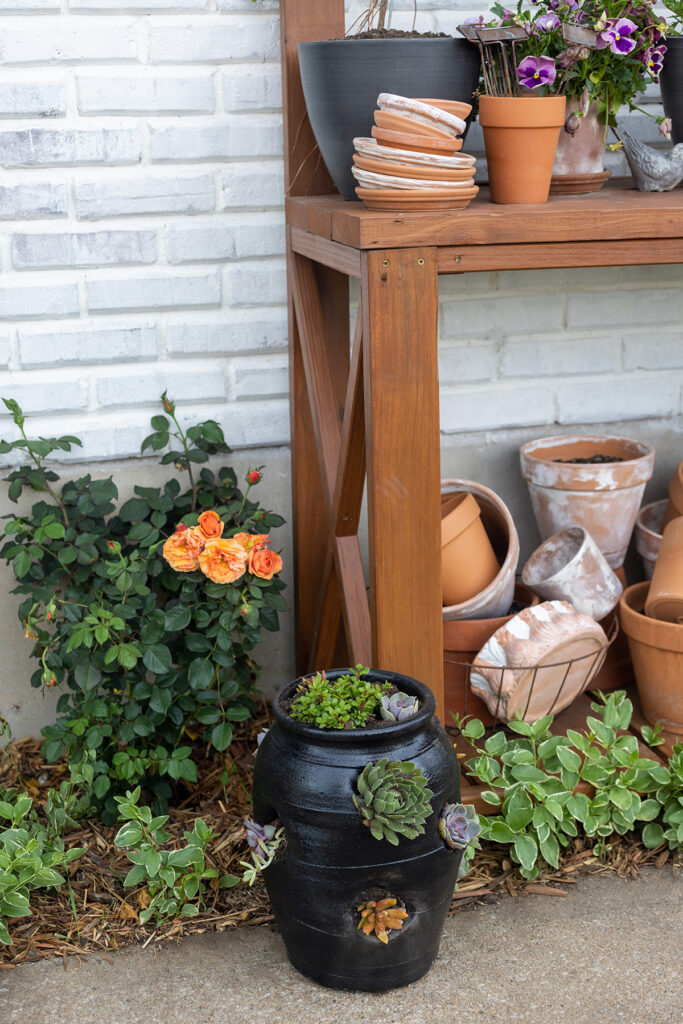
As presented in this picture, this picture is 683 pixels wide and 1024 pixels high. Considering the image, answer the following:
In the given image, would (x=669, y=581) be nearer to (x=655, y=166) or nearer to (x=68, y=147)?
(x=655, y=166)

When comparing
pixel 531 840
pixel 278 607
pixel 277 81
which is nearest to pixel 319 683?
pixel 278 607

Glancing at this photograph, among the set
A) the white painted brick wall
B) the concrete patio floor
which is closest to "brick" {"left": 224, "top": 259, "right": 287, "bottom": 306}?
the white painted brick wall

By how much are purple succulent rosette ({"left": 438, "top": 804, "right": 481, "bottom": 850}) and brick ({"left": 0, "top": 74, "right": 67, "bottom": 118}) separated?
144 cm

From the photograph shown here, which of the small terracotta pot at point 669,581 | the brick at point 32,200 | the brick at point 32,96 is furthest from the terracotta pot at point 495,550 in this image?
the brick at point 32,96

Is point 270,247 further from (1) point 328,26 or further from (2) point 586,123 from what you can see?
(2) point 586,123

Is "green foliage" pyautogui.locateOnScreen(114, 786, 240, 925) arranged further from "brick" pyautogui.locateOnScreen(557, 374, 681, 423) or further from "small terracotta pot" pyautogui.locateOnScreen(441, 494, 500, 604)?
"brick" pyautogui.locateOnScreen(557, 374, 681, 423)

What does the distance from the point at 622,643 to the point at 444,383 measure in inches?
27.2

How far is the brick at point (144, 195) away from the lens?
2.05m

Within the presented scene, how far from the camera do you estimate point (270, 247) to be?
217 centimetres

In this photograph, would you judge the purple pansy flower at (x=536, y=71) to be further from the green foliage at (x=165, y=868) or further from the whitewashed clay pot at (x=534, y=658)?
the green foliage at (x=165, y=868)

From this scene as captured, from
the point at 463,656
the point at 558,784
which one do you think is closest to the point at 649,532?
the point at 463,656

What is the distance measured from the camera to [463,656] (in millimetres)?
2066

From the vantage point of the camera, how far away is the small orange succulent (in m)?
1.53

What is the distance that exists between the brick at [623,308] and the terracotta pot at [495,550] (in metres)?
0.47
